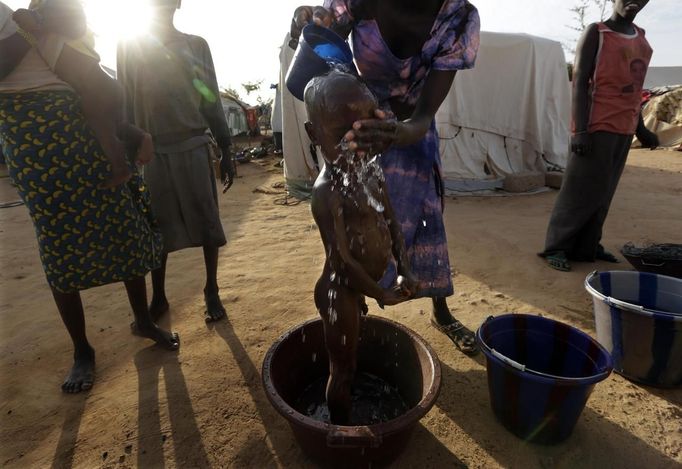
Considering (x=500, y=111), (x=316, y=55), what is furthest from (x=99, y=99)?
(x=500, y=111)

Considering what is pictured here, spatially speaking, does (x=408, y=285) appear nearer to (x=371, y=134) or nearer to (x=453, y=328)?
(x=371, y=134)

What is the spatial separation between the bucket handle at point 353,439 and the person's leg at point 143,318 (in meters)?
1.42

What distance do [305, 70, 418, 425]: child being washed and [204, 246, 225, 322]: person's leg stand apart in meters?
1.39

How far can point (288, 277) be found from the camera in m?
3.22

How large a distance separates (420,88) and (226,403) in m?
1.75

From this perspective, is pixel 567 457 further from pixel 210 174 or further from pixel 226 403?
pixel 210 174

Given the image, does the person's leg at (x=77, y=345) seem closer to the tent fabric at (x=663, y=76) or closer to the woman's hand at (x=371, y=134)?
the woman's hand at (x=371, y=134)

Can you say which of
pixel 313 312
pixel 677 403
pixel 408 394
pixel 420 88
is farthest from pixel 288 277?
pixel 677 403

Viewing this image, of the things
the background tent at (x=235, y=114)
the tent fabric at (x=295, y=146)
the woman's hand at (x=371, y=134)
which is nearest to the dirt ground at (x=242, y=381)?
the woman's hand at (x=371, y=134)

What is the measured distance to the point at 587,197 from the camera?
119 inches

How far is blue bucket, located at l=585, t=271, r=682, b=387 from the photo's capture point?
1.76 metres

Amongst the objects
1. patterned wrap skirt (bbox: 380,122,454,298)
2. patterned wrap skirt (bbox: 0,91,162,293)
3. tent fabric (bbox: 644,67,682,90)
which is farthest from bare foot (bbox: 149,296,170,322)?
tent fabric (bbox: 644,67,682,90)

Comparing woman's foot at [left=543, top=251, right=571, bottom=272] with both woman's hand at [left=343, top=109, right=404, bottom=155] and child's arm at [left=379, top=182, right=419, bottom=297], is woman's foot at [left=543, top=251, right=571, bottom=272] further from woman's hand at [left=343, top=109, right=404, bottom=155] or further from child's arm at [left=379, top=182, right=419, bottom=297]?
woman's hand at [left=343, top=109, right=404, bottom=155]

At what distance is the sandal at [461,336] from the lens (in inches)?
85.7
